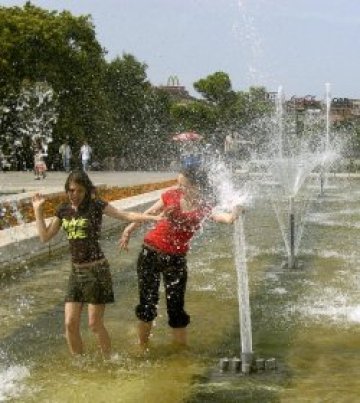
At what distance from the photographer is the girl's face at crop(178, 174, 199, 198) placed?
17.2 feet

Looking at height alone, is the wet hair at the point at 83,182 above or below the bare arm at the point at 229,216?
above

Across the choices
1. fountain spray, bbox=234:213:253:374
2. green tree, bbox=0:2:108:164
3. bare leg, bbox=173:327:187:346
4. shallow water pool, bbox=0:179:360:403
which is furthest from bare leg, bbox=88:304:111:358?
green tree, bbox=0:2:108:164

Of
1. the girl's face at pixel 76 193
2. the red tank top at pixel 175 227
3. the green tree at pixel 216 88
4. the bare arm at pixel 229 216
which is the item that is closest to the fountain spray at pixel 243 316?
the bare arm at pixel 229 216

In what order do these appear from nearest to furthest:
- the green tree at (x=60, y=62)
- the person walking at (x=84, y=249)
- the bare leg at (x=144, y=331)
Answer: the person walking at (x=84, y=249) → the bare leg at (x=144, y=331) → the green tree at (x=60, y=62)

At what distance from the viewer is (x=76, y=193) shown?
5152 millimetres

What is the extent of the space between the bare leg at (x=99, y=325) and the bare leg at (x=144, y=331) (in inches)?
11.6

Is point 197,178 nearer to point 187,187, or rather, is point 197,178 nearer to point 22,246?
point 187,187

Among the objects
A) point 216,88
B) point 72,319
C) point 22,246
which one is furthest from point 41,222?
point 216,88

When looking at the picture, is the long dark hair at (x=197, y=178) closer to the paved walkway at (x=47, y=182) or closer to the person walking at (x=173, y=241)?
the person walking at (x=173, y=241)

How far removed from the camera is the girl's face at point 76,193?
16.9 ft

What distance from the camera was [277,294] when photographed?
310 inches

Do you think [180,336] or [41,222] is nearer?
[41,222]

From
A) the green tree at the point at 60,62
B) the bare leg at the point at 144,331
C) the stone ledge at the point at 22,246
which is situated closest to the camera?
the bare leg at the point at 144,331

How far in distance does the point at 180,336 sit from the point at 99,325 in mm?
690
